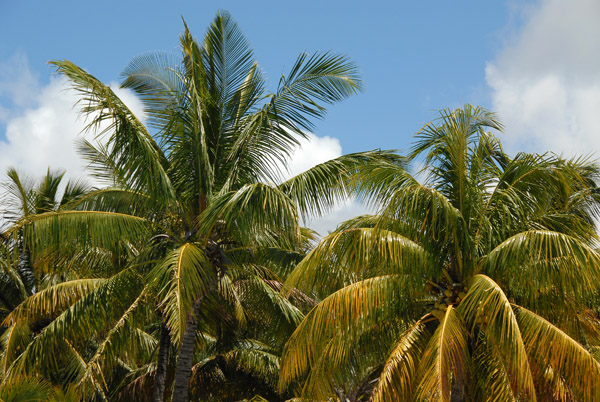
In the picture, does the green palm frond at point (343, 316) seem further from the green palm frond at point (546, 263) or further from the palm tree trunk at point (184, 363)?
the palm tree trunk at point (184, 363)

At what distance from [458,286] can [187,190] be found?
512 cm

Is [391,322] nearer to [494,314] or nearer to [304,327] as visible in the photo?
[304,327]

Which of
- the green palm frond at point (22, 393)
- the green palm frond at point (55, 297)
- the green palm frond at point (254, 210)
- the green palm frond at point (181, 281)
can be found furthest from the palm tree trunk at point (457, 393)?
the green palm frond at point (55, 297)

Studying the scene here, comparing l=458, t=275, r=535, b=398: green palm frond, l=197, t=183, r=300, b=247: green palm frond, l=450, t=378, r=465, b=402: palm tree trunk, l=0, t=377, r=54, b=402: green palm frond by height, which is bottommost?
l=0, t=377, r=54, b=402: green palm frond

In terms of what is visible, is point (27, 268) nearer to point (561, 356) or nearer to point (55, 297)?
point (55, 297)

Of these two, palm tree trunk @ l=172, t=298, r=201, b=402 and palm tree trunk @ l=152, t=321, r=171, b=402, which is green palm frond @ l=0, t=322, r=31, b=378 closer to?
palm tree trunk @ l=152, t=321, r=171, b=402

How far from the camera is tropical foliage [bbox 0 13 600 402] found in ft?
28.7

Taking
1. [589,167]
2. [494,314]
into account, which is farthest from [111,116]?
[589,167]

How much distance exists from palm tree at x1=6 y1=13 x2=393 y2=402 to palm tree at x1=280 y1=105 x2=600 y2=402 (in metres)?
1.52

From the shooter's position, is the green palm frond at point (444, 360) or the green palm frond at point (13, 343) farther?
the green palm frond at point (13, 343)

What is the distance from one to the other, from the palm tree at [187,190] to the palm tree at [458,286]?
1517mm

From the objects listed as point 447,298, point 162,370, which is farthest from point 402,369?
point 162,370

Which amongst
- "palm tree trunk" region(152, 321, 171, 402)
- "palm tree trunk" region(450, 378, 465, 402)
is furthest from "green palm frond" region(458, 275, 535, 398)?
"palm tree trunk" region(152, 321, 171, 402)

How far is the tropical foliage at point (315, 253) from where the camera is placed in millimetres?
8742
